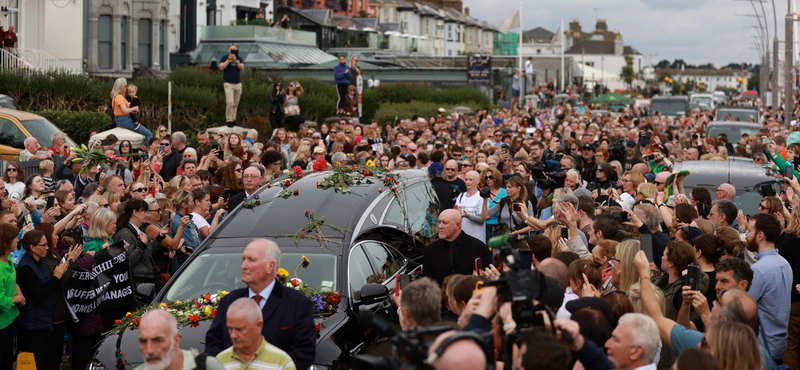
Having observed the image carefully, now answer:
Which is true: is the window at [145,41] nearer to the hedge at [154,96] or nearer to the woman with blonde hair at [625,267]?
the hedge at [154,96]

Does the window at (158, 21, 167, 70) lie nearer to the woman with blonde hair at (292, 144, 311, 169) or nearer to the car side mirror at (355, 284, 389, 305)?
the woman with blonde hair at (292, 144, 311, 169)

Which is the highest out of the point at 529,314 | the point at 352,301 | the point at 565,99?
the point at 565,99

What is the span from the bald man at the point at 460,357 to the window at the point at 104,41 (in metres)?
31.0

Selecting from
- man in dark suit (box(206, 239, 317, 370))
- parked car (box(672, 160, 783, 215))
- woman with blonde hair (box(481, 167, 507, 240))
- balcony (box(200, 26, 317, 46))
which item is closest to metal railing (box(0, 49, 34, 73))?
balcony (box(200, 26, 317, 46))

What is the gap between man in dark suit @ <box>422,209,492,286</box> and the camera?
26.6 ft

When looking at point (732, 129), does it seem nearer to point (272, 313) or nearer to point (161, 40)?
point (272, 313)

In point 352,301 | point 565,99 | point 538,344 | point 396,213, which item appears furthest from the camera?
point 565,99

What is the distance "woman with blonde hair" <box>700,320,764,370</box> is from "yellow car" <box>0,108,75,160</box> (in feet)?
48.4

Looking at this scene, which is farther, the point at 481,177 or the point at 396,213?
the point at 481,177

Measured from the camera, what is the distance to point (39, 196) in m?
10.7

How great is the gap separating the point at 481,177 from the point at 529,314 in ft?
25.6

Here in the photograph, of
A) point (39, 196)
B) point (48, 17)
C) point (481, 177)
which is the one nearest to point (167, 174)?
point (39, 196)

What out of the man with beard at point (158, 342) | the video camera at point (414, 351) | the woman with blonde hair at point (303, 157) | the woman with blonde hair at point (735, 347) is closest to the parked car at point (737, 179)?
the woman with blonde hair at point (303, 157)

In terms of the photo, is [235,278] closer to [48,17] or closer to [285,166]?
[285,166]
